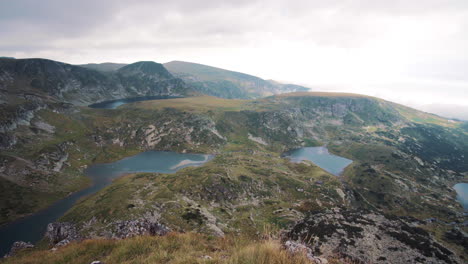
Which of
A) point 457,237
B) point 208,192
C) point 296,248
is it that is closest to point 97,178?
point 208,192

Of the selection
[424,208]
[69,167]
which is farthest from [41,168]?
[424,208]

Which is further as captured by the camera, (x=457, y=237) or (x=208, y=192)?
(x=208, y=192)

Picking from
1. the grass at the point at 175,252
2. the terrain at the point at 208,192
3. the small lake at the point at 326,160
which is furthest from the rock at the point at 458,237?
the grass at the point at 175,252

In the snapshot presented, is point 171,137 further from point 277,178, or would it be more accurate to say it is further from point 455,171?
point 455,171

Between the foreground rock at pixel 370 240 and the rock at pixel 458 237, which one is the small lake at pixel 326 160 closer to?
the rock at pixel 458 237

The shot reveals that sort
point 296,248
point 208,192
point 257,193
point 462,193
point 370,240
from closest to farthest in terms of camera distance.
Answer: point 296,248 → point 370,240 → point 208,192 → point 257,193 → point 462,193

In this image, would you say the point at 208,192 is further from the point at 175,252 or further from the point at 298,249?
the point at 298,249

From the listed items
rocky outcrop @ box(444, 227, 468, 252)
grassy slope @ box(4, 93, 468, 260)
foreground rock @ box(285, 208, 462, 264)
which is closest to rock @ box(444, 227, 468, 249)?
rocky outcrop @ box(444, 227, 468, 252)
